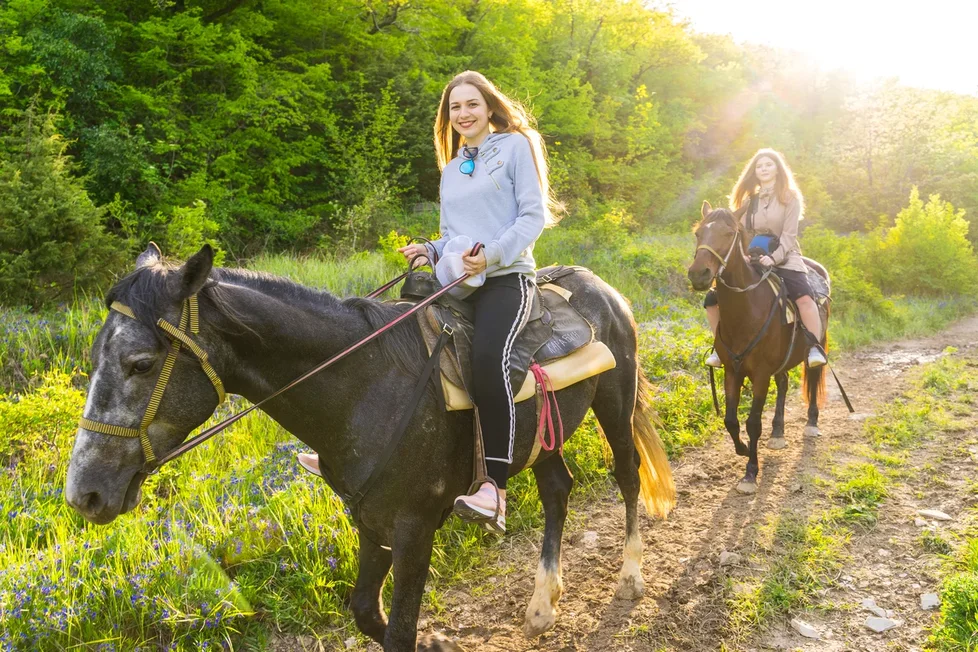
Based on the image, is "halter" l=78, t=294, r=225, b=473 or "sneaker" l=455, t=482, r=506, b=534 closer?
"halter" l=78, t=294, r=225, b=473

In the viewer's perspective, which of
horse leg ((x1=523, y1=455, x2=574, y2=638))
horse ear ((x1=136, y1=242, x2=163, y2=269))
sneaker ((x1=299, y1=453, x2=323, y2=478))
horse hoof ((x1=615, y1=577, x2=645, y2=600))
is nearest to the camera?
horse ear ((x1=136, y1=242, x2=163, y2=269))

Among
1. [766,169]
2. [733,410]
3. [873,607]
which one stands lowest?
[873,607]

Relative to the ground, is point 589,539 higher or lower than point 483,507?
lower

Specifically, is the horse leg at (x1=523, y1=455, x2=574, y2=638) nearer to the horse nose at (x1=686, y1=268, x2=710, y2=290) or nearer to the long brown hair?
the horse nose at (x1=686, y1=268, x2=710, y2=290)

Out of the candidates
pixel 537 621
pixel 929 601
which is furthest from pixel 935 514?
pixel 537 621

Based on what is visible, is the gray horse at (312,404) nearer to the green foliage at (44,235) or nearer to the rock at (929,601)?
the rock at (929,601)

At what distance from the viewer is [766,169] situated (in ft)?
20.2

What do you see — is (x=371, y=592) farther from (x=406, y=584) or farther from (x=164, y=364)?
(x=164, y=364)

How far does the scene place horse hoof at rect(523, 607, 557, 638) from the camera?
320 centimetres

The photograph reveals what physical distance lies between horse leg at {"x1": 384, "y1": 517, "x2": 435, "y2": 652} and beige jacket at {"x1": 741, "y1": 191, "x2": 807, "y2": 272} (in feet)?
16.5

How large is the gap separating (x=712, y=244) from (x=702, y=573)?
9.73 ft

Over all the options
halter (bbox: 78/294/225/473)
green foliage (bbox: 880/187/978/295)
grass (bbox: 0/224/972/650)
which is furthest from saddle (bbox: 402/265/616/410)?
green foliage (bbox: 880/187/978/295)

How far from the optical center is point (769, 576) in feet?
11.9

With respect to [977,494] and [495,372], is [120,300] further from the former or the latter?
[977,494]
